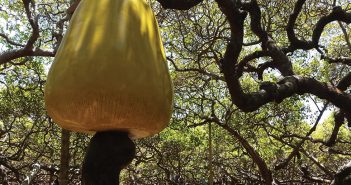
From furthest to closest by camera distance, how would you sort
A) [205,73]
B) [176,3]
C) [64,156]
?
[205,73], [64,156], [176,3]

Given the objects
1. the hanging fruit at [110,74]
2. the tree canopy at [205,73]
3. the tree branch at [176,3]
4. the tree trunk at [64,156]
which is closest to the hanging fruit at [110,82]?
the hanging fruit at [110,74]

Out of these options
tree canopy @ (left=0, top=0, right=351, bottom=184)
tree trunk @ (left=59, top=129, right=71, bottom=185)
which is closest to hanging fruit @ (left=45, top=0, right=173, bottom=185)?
tree trunk @ (left=59, top=129, right=71, bottom=185)

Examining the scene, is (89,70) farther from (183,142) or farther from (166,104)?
(183,142)

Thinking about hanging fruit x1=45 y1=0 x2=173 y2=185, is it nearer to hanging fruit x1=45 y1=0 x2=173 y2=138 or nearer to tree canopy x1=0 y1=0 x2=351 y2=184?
hanging fruit x1=45 y1=0 x2=173 y2=138

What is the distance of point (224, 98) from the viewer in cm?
1131

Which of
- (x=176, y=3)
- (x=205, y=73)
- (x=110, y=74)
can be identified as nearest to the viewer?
(x=110, y=74)

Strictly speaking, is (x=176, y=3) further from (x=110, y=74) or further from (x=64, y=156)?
(x=64, y=156)

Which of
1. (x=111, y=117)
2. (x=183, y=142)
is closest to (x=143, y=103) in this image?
(x=111, y=117)

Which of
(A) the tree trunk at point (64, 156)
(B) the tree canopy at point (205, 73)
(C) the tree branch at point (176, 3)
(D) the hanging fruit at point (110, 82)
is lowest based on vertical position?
(D) the hanging fruit at point (110, 82)

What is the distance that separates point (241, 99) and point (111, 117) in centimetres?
293

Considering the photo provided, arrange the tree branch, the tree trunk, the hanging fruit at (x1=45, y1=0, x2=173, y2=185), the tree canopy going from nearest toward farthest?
1. the hanging fruit at (x1=45, y1=0, x2=173, y2=185)
2. the tree branch
3. the tree trunk
4. the tree canopy

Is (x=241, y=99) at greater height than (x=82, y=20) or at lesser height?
greater

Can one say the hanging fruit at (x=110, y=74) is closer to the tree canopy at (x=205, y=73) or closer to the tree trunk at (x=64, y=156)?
the tree trunk at (x=64, y=156)

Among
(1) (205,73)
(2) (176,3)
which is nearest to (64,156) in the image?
(2) (176,3)
